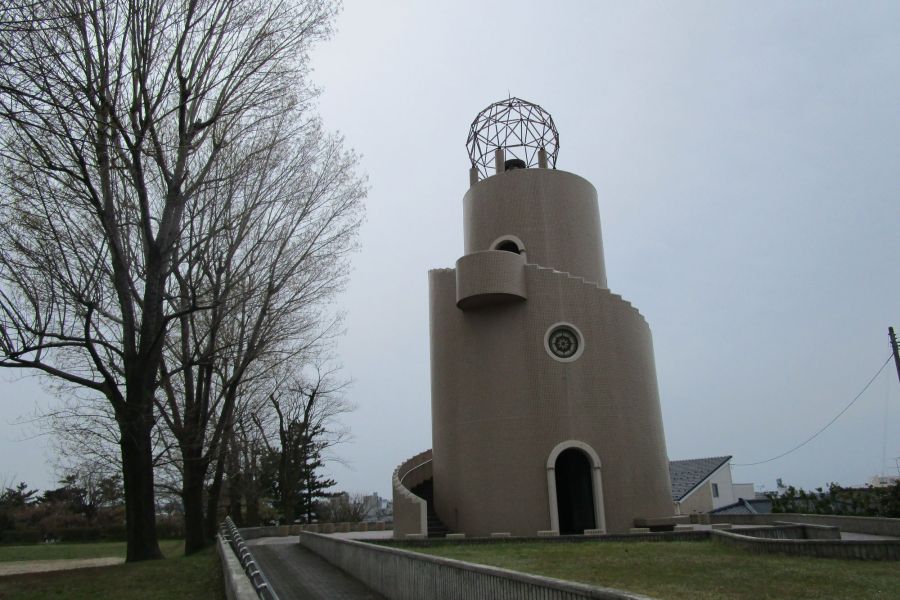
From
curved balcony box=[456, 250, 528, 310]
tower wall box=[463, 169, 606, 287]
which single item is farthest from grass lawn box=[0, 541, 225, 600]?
tower wall box=[463, 169, 606, 287]

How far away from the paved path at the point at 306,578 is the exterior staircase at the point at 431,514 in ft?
15.2

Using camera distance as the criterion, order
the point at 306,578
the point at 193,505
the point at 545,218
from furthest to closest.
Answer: the point at 545,218, the point at 193,505, the point at 306,578

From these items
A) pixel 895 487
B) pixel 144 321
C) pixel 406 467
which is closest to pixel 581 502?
pixel 406 467

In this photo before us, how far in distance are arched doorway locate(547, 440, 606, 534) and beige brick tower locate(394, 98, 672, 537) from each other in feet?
0.13

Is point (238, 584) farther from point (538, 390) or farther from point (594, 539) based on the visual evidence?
point (538, 390)

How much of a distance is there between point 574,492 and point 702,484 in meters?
17.9

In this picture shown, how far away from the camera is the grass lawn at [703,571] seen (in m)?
7.71

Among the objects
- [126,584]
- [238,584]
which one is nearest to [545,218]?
Result: [126,584]

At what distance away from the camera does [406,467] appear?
26094mm

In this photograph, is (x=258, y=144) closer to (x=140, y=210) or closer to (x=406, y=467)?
(x=140, y=210)

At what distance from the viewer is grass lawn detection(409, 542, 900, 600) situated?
7.71m

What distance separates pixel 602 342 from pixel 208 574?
13611mm

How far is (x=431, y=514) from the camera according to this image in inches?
899

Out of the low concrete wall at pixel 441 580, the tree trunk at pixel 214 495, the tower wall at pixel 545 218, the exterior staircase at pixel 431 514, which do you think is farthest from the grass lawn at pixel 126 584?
the tower wall at pixel 545 218
